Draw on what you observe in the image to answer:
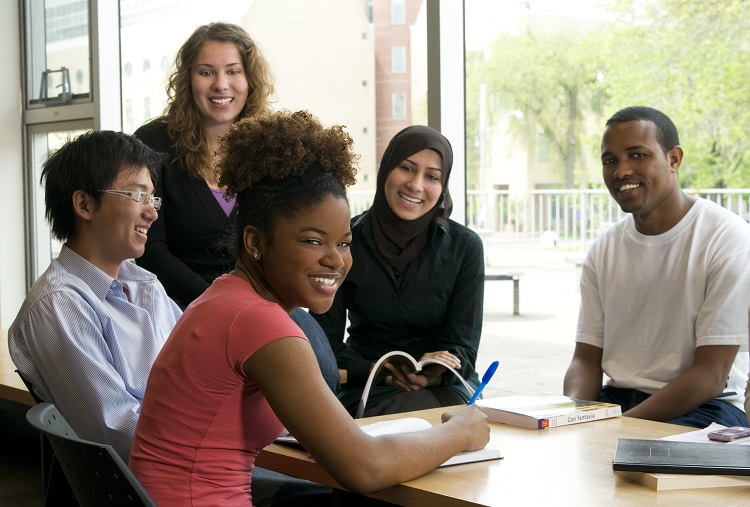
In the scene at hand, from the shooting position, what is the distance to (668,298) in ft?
8.88

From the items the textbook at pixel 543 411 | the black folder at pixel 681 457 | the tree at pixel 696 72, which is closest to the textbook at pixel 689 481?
the black folder at pixel 681 457

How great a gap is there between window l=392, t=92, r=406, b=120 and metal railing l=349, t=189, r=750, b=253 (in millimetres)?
436

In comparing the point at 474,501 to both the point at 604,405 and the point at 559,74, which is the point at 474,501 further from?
the point at 559,74

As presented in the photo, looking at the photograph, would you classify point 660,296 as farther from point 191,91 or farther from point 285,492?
point 191,91

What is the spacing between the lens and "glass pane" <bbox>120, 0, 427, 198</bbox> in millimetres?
3883

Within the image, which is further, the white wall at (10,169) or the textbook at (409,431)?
the white wall at (10,169)

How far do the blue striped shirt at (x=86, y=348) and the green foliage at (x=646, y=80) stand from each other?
6.05ft

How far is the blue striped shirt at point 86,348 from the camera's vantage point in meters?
1.97

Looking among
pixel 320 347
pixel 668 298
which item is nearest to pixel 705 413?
pixel 668 298

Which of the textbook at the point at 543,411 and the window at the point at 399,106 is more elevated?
the window at the point at 399,106

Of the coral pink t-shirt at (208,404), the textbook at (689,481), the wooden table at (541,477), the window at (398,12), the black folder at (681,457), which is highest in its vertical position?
the window at (398,12)

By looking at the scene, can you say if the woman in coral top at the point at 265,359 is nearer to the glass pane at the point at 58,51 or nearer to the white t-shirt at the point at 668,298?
the white t-shirt at the point at 668,298

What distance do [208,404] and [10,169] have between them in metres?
4.72


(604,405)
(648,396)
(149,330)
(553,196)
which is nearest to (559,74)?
(553,196)
